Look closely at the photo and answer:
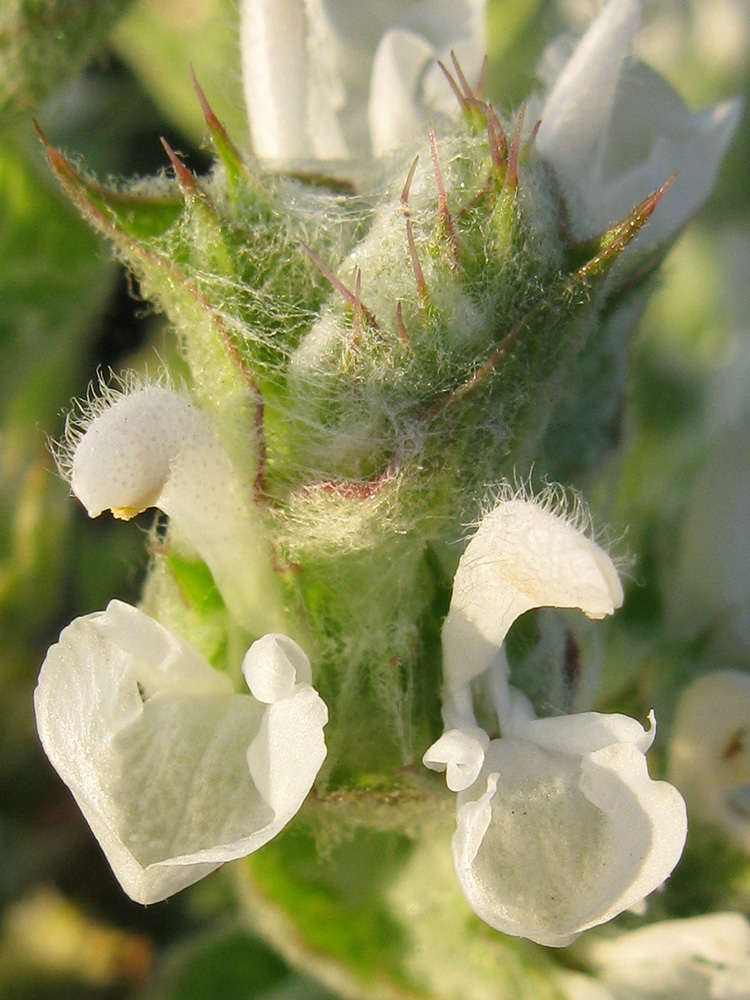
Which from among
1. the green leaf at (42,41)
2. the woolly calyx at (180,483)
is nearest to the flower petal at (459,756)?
the woolly calyx at (180,483)

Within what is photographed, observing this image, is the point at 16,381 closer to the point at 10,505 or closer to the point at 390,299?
the point at 10,505

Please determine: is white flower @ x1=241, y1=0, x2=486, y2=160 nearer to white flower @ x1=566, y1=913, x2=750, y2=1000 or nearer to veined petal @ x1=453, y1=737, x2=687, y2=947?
veined petal @ x1=453, y1=737, x2=687, y2=947

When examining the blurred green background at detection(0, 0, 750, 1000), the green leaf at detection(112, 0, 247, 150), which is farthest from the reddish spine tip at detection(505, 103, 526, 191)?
the green leaf at detection(112, 0, 247, 150)

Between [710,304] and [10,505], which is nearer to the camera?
[10,505]

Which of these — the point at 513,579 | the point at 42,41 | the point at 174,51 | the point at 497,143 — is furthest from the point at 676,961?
the point at 174,51

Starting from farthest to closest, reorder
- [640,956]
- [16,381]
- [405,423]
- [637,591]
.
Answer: [16,381]
[637,591]
[640,956]
[405,423]

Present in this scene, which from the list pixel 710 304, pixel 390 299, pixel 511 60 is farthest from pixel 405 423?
pixel 710 304
